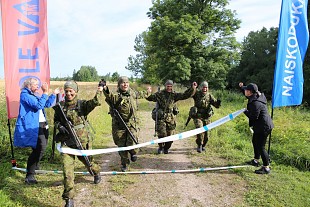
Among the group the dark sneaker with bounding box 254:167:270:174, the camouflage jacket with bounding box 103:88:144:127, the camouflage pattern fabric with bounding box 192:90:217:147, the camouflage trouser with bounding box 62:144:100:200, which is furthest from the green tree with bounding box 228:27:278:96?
the camouflage trouser with bounding box 62:144:100:200

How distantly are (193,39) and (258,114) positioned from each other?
19.6 meters

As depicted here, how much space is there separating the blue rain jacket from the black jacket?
4015 millimetres

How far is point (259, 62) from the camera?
3200 centimetres

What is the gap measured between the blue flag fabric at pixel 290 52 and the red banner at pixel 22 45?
17.9ft

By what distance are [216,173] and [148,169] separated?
1579 mm

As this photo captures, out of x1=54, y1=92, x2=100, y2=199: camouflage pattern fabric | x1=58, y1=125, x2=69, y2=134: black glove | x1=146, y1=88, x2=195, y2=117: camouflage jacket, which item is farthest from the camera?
x1=146, y1=88, x2=195, y2=117: camouflage jacket

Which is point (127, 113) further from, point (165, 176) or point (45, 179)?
point (45, 179)

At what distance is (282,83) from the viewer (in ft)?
19.5

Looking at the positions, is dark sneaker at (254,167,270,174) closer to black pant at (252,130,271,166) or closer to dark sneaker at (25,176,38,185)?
black pant at (252,130,271,166)

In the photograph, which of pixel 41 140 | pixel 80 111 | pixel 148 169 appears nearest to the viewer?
pixel 80 111

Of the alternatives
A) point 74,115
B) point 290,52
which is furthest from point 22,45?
point 290,52

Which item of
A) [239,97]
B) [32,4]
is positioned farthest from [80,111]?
[239,97]

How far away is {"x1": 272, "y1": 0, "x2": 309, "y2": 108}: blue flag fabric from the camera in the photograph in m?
5.81

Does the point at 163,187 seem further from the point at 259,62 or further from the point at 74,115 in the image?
the point at 259,62
